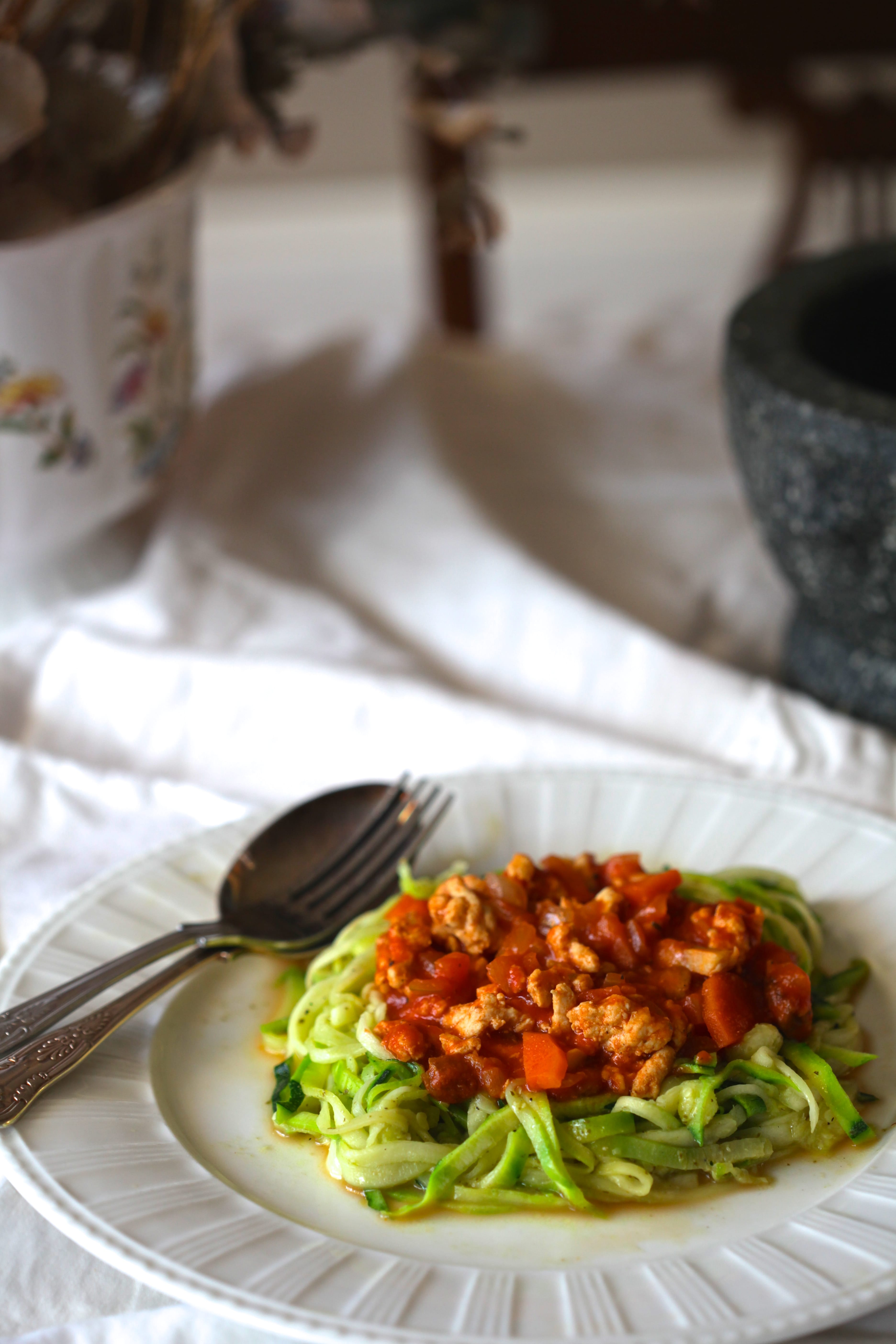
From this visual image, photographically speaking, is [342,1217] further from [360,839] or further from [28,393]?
[28,393]

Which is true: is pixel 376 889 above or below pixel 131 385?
below

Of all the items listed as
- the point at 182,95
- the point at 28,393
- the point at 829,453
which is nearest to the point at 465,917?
the point at 829,453

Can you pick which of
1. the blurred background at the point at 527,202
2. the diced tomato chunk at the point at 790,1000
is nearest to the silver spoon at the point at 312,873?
the diced tomato chunk at the point at 790,1000

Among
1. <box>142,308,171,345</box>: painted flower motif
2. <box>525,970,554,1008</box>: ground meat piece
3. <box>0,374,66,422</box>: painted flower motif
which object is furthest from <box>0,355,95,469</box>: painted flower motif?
<box>525,970,554,1008</box>: ground meat piece

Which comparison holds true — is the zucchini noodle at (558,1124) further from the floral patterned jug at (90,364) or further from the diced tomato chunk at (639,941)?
the floral patterned jug at (90,364)

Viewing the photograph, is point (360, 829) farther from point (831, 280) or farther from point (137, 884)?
point (831, 280)

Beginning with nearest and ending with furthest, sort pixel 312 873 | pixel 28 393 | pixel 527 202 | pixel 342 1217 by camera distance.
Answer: pixel 342 1217
pixel 312 873
pixel 28 393
pixel 527 202
